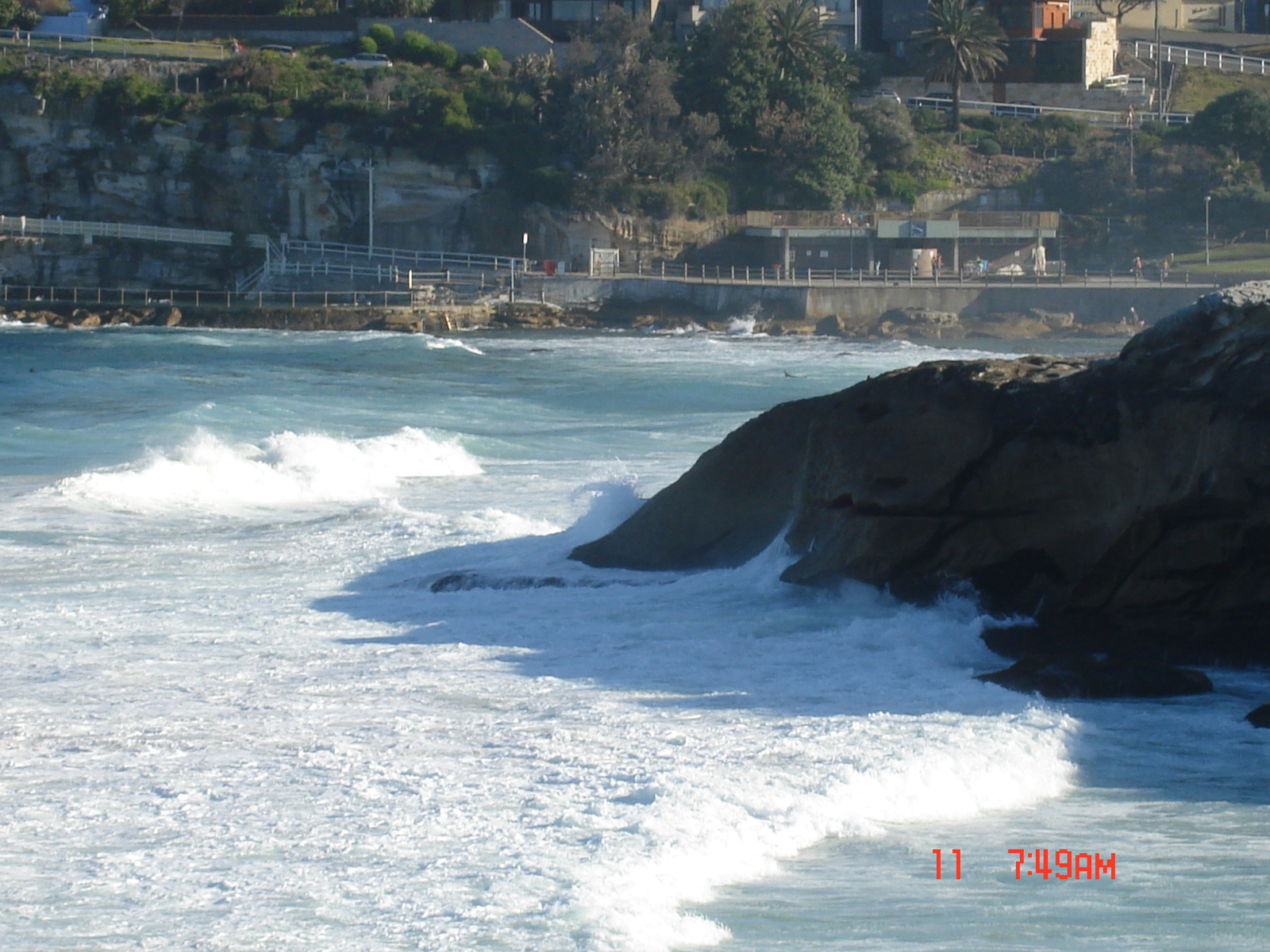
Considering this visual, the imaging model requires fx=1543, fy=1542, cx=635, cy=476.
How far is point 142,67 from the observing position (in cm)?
7094

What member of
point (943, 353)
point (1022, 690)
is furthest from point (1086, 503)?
point (943, 353)

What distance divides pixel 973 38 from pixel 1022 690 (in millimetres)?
69898

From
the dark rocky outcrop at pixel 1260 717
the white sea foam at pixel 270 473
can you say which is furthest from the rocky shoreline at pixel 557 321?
the dark rocky outcrop at pixel 1260 717

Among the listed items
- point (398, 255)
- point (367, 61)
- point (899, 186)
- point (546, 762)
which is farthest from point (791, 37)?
point (546, 762)

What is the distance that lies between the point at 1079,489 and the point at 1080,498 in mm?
76

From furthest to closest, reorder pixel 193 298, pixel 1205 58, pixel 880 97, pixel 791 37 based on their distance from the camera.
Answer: pixel 1205 58 → pixel 880 97 → pixel 791 37 → pixel 193 298

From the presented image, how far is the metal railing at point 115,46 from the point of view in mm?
72562

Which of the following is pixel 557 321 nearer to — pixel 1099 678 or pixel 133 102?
pixel 133 102

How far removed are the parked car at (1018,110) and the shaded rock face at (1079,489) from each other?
6891cm

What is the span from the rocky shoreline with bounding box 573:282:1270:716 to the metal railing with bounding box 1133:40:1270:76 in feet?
253

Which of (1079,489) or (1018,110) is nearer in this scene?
(1079,489)

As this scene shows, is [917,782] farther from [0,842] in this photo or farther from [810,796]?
[0,842]

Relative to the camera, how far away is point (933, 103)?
80.5 metres
